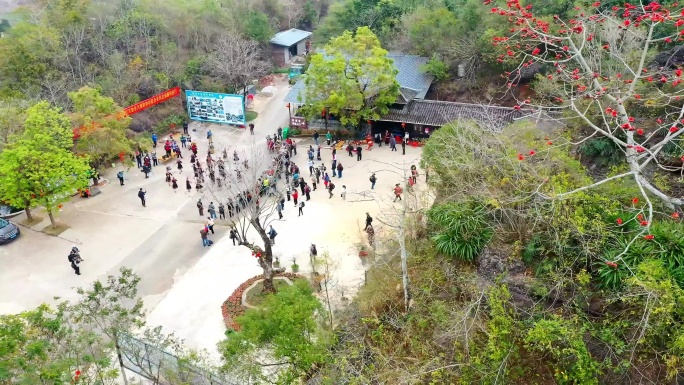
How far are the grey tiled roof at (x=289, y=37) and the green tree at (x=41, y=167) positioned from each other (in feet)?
73.8

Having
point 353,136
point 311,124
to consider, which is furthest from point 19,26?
point 353,136

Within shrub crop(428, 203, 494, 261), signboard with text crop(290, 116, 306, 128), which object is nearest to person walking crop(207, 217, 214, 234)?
shrub crop(428, 203, 494, 261)

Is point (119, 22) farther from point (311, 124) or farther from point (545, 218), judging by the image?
point (545, 218)

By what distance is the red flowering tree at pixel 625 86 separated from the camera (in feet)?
34.3

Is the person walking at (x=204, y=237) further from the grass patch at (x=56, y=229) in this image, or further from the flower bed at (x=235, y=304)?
the grass patch at (x=56, y=229)

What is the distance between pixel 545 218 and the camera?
1294 centimetres

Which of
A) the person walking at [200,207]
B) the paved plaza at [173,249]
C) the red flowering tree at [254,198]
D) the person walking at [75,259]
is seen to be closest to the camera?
the red flowering tree at [254,198]

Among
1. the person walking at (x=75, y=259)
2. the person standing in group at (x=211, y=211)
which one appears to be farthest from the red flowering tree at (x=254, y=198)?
the person walking at (x=75, y=259)

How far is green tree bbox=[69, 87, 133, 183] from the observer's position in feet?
83.3

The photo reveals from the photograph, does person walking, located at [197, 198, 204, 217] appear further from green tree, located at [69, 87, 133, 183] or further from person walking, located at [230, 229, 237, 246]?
green tree, located at [69, 87, 133, 183]

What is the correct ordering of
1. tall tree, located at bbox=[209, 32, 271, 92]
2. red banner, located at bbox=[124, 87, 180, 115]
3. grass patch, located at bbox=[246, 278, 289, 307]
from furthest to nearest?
tall tree, located at bbox=[209, 32, 271, 92] → red banner, located at bbox=[124, 87, 180, 115] → grass patch, located at bbox=[246, 278, 289, 307]

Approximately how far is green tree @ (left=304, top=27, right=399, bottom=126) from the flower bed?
1209 cm

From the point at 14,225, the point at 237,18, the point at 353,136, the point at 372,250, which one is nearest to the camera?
the point at 372,250

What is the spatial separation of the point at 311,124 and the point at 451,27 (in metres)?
9.91
